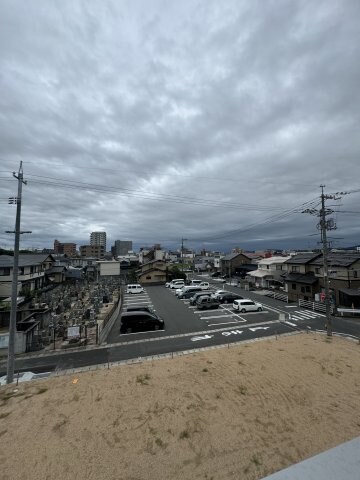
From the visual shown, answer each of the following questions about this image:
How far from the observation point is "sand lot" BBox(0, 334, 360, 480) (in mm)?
6230

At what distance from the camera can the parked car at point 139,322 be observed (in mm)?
18562

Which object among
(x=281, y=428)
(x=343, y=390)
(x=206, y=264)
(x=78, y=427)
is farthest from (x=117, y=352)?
(x=206, y=264)

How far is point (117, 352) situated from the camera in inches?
579

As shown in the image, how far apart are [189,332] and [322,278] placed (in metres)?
20.0

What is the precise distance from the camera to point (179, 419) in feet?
26.3

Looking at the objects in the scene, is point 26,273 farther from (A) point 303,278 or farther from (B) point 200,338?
(A) point 303,278

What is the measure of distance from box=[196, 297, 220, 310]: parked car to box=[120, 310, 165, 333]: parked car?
287 inches

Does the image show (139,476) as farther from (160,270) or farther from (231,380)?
(160,270)

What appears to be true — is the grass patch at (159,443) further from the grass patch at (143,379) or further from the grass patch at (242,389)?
the grass patch at (242,389)

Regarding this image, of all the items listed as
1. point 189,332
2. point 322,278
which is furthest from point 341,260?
point 189,332

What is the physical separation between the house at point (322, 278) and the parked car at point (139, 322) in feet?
67.5

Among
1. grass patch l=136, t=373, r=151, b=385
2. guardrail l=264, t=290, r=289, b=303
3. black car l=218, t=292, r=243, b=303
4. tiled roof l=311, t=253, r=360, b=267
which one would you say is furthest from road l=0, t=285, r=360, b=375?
tiled roof l=311, t=253, r=360, b=267

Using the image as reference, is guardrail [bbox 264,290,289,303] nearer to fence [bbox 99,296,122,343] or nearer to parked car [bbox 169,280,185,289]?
parked car [bbox 169,280,185,289]

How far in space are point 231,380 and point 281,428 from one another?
3.18m
